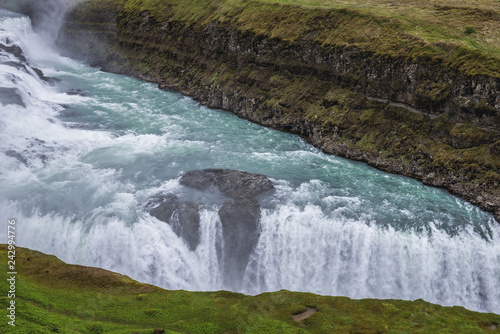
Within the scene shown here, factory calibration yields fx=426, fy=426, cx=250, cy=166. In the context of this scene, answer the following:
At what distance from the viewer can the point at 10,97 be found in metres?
36.8

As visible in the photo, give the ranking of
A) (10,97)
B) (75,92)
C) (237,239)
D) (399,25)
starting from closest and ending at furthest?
(237,239)
(399,25)
(10,97)
(75,92)

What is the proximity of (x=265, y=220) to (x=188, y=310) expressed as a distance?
9.13 meters

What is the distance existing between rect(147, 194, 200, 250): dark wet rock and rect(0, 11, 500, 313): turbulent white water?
35cm

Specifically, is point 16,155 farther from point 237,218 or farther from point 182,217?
point 237,218

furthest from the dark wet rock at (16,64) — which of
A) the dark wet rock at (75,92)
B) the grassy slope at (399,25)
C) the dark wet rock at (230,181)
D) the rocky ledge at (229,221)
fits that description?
the rocky ledge at (229,221)

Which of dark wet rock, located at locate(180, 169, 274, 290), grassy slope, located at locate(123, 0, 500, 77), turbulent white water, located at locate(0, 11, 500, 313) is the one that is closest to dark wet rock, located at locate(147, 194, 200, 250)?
turbulent white water, located at locate(0, 11, 500, 313)

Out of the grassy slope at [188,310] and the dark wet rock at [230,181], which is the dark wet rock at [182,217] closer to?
the dark wet rock at [230,181]

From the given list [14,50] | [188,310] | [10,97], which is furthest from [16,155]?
[14,50]

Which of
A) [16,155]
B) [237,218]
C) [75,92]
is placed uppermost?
[75,92]

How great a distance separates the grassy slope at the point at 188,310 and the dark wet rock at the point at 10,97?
21.0 metres

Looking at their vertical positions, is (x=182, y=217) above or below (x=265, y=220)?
below

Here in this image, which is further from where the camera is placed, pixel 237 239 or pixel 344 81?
pixel 344 81

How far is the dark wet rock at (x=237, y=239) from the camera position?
2475 centimetres

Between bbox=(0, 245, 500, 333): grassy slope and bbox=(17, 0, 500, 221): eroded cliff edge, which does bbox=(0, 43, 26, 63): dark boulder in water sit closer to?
bbox=(17, 0, 500, 221): eroded cliff edge
